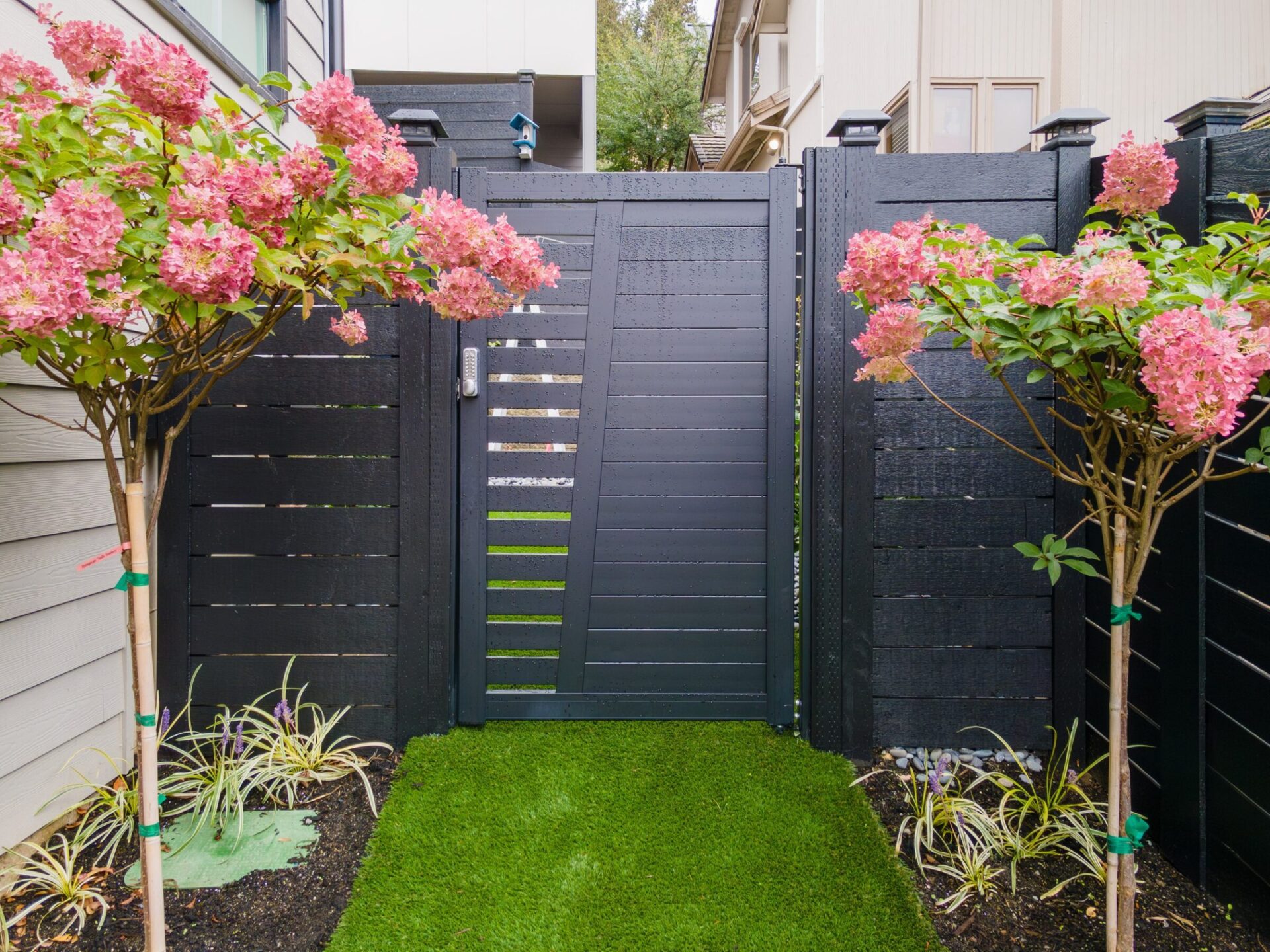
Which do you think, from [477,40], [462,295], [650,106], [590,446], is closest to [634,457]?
[590,446]

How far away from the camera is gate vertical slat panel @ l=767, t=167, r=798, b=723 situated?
275cm

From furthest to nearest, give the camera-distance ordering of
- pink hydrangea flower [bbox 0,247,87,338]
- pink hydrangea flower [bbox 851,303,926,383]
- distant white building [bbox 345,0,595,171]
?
1. distant white building [bbox 345,0,595,171]
2. pink hydrangea flower [bbox 851,303,926,383]
3. pink hydrangea flower [bbox 0,247,87,338]

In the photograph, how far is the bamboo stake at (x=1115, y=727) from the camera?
1.68 meters

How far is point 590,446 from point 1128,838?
185 cm

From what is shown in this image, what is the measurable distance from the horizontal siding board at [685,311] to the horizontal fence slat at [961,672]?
123cm

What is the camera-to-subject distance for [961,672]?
2.70 m

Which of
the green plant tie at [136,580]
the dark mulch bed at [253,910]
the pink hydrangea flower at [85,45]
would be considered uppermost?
the pink hydrangea flower at [85,45]

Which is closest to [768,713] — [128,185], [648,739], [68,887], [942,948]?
[648,739]

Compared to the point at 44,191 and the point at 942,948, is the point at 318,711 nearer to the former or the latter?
the point at 44,191

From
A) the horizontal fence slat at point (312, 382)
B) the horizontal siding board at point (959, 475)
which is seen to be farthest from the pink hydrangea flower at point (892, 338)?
the horizontal fence slat at point (312, 382)

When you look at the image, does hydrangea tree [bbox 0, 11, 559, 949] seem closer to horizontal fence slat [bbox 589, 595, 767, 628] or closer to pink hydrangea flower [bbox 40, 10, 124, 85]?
pink hydrangea flower [bbox 40, 10, 124, 85]

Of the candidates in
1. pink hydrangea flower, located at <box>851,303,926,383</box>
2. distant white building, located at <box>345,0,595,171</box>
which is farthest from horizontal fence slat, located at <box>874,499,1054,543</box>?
distant white building, located at <box>345,0,595,171</box>

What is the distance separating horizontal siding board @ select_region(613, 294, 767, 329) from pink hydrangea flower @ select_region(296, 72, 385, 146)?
1.25 m

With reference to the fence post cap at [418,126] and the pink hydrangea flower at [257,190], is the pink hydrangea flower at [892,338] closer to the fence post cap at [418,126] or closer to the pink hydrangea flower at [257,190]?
the pink hydrangea flower at [257,190]
